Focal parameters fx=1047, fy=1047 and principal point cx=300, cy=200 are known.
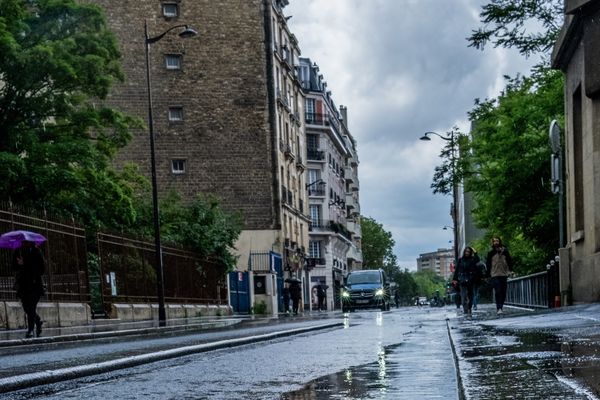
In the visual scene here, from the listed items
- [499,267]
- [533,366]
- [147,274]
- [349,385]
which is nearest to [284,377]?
[349,385]

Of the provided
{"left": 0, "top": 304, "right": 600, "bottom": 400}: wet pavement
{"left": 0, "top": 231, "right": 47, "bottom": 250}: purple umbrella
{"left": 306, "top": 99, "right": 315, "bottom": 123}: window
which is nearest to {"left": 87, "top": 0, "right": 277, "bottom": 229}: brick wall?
{"left": 0, "top": 231, "right": 47, "bottom": 250}: purple umbrella

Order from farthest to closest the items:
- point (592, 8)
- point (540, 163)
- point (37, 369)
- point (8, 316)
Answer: point (540, 163), point (8, 316), point (592, 8), point (37, 369)

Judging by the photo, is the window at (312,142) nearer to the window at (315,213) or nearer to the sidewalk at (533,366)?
the window at (315,213)

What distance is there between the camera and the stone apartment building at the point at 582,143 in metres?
16.8

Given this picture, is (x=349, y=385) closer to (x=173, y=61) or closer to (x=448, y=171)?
(x=448, y=171)

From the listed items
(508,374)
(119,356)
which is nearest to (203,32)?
(119,356)

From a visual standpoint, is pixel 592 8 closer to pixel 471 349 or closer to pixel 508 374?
pixel 471 349

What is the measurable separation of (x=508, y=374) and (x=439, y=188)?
39.5 m

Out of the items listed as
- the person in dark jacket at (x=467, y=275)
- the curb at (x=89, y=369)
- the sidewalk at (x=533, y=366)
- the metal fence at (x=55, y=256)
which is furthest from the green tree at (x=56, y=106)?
the sidewalk at (x=533, y=366)

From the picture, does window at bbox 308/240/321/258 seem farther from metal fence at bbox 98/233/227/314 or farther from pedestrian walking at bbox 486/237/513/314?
pedestrian walking at bbox 486/237/513/314

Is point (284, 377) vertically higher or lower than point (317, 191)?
lower

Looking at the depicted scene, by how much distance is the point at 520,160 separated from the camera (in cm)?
3919

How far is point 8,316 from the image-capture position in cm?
2123

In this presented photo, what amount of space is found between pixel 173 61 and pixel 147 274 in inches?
999
